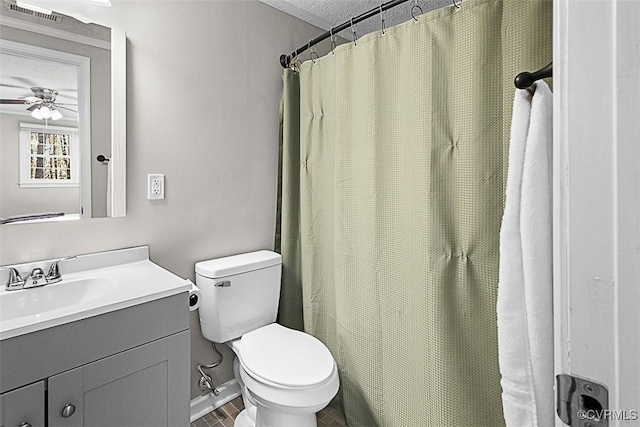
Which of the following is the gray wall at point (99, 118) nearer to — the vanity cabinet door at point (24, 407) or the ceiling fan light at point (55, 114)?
the ceiling fan light at point (55, 114)

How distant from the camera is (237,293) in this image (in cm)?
174

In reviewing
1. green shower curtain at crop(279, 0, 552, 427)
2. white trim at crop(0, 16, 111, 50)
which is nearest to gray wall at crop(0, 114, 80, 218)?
white trim at crop(0, 16, 111, 50)

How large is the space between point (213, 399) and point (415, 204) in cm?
149

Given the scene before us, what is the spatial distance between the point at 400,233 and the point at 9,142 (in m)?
1.54

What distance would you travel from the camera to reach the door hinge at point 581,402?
0.44 metres

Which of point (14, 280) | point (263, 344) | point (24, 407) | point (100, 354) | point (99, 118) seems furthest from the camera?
point (263, 344)

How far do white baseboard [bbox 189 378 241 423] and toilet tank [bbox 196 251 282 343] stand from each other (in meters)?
0.38

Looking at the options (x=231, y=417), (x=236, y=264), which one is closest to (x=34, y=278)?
(x=236, y=264)

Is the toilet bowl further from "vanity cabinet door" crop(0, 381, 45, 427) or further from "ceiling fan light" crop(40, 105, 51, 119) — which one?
"ceiling fan light" crop(40, 105, 51, 119)

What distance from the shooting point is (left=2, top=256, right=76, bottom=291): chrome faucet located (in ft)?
4.10

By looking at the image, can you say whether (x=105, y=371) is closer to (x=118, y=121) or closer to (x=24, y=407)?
(x=24, y=407)

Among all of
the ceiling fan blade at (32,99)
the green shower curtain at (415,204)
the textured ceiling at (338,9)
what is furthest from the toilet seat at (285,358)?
the textured ceiling at (338,9)

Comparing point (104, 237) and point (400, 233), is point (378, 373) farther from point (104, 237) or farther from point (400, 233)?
point (104, 237)

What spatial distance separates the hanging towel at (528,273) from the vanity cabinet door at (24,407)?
1.22 m
